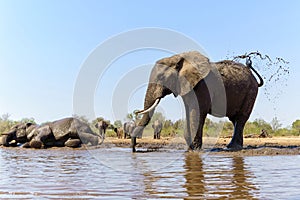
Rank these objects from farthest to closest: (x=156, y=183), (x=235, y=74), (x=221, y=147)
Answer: (x=221, y=147)
(x=235, y=74)
(x=156, y=183)

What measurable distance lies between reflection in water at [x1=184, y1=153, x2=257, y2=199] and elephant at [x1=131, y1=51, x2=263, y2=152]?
161 inches

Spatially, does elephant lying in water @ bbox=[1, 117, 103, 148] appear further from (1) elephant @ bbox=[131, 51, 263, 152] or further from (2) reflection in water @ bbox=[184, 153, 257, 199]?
(2) reflection in water @ bbox=[184, 153, 257, 199]

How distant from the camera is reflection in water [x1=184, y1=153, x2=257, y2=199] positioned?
4.56 m

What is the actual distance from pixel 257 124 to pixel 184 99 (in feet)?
68.1

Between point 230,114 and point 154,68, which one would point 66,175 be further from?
point 230,114

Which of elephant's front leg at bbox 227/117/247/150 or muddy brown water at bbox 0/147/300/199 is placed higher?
elephant's front leg at bbox 227/117/247/150

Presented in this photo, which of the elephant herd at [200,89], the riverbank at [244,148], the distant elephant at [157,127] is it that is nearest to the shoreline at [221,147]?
the riverbank at [244,148]

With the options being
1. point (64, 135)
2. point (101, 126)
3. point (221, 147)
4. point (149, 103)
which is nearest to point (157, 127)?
point (101, 126)

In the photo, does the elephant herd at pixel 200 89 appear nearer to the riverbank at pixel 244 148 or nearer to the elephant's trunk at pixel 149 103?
the elephant's trunk at pixel 149 103

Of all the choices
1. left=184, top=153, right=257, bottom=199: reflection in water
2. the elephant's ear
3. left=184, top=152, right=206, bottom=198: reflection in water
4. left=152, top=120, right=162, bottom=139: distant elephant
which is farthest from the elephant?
left=152, top=120, right=162, bottom=139: distant elephant

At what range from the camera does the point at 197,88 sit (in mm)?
11859

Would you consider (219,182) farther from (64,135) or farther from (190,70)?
(64,135)

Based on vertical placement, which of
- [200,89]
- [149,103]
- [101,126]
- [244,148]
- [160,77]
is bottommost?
[244,148]

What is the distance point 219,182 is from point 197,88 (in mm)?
6566
